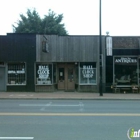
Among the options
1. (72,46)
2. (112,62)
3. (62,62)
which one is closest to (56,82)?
(62,62)

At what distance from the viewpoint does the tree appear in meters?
43.9

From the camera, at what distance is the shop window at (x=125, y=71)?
22734 mm

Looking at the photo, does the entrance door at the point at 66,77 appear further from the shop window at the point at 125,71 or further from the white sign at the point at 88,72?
the shop window at the point at 125,71

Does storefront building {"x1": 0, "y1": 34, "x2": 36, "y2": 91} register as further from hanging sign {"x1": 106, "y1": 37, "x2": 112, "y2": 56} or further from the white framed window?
the white framed window

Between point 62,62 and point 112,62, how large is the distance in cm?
434

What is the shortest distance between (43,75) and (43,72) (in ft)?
0.85

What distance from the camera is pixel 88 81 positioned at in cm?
2300

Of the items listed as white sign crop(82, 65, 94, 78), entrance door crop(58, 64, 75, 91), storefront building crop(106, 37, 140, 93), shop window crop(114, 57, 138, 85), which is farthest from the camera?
entrance door crop(58, 64, 75, 91)

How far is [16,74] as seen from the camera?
74.6ft

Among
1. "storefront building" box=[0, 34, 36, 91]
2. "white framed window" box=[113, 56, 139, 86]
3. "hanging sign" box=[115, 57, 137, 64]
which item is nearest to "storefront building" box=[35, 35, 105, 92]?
"storefront building" box=[0, 34, 36, 91]
